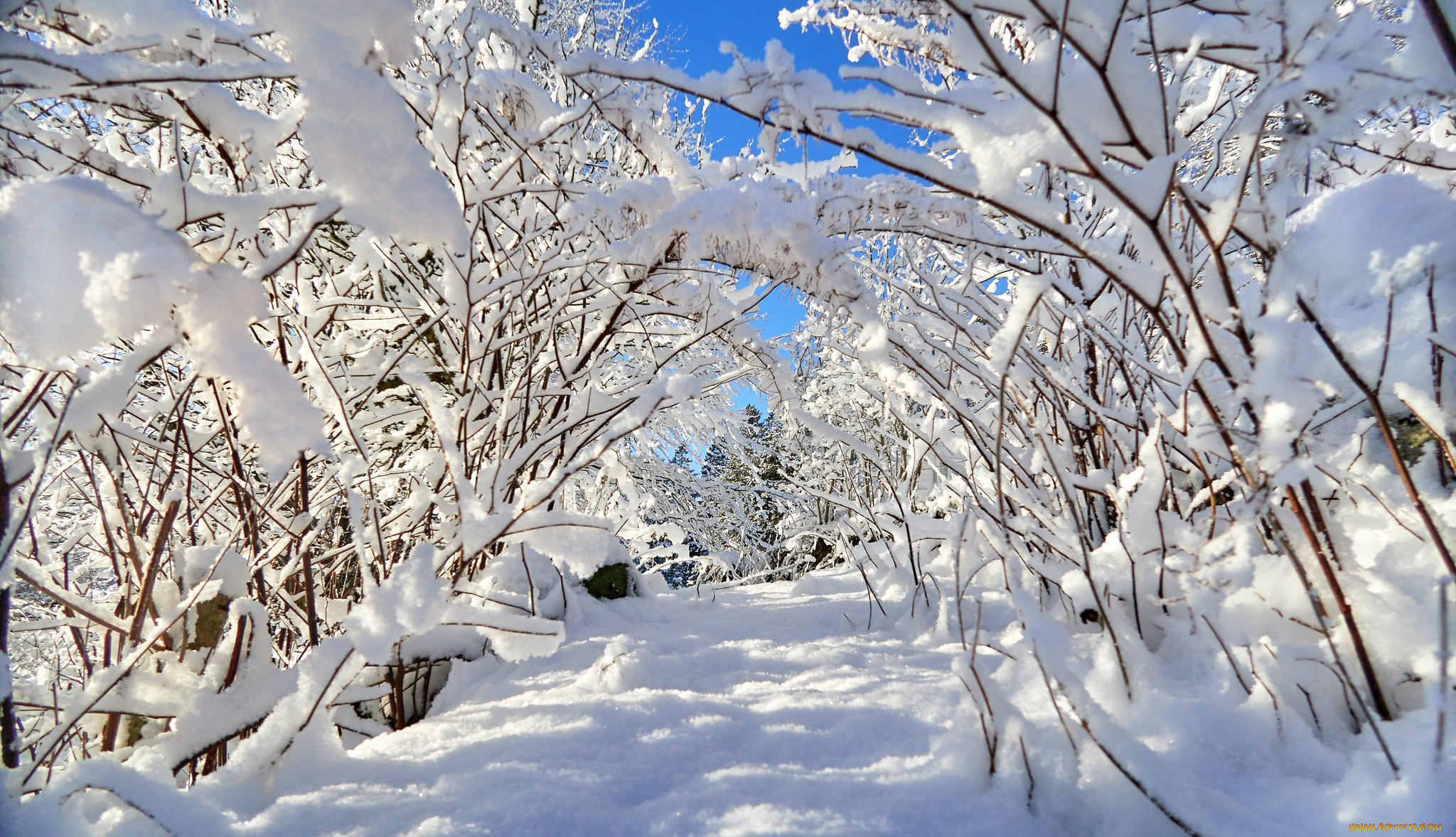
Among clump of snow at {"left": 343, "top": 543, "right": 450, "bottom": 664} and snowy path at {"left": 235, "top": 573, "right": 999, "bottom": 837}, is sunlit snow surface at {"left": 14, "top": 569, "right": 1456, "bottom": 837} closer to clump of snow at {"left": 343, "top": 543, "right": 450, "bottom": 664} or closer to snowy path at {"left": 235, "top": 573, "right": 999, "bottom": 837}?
snowy path at {"left": 235, "top": 573, "right": 999, "bottom": 837}

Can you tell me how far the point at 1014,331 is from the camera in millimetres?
731

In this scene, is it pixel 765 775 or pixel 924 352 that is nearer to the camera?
pixel 765 775

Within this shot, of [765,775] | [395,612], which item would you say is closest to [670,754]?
[765,775]

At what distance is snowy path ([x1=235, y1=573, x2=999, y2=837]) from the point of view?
70 cm

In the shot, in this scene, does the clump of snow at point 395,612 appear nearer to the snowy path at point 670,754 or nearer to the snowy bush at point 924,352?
the snowy bush at point 924,352

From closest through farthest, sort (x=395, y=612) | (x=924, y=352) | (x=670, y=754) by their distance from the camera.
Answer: (x=395, y=612), (x=670, y=754), (x=924, y=352)

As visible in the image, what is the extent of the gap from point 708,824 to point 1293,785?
63 cm

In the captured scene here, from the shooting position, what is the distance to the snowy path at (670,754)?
70cm

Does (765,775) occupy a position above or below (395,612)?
below

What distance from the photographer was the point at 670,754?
0.86m

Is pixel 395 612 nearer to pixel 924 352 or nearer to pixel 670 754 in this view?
pixel 670 754

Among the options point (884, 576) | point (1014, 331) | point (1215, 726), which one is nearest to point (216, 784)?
point (1014, 331)

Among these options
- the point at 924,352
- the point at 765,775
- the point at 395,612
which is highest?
the point at 924,352

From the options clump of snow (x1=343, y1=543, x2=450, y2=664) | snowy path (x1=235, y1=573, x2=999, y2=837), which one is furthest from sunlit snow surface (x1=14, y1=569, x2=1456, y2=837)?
clump of snow (x1=343, y1=543, x2=450, y2=664)
